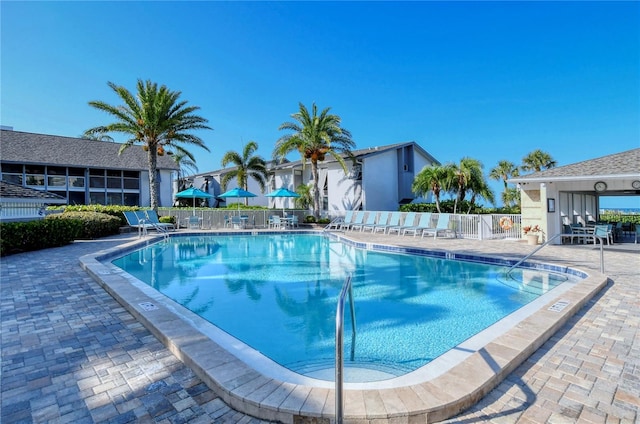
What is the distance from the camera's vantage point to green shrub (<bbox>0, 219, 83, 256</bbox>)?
10.9 m

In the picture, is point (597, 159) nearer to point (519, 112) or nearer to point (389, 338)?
point (389, 338)

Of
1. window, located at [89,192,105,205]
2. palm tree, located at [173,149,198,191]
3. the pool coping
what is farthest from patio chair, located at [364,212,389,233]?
palm tree, located at [173,149,198,191]

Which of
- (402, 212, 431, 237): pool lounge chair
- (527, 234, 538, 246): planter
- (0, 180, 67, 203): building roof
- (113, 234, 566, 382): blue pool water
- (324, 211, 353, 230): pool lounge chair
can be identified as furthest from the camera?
(324, 211, 353, 230): pool lounge chair

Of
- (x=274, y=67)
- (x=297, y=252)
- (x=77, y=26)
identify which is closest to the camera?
(x=77, y=26)

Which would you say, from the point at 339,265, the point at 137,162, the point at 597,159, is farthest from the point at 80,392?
the point at 137,162

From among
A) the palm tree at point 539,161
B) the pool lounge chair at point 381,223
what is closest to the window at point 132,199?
the pool lounge chair at point 381,223

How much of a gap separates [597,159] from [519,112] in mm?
23187

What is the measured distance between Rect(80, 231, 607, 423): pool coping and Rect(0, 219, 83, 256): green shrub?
1026 centimetres

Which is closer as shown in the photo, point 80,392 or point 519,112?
point 80,392

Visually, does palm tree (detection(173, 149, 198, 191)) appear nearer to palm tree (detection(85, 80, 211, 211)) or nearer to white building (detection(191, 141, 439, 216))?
white building (detection(191, 141, 439, 216))

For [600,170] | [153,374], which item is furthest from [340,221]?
[153,374]

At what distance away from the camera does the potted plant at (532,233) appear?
41.9 ft

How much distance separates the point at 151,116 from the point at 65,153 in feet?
39.9

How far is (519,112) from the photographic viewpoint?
3344 cm
